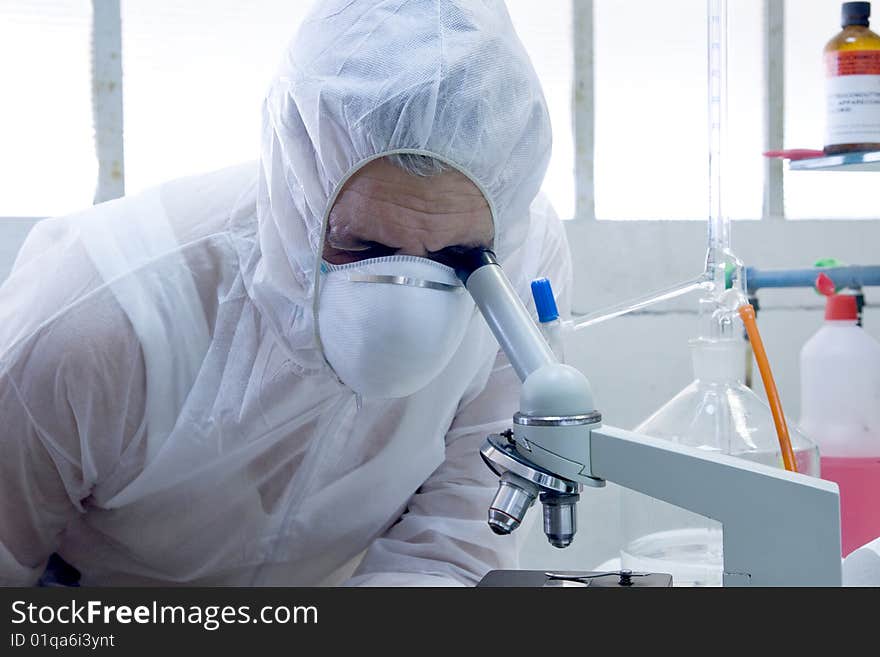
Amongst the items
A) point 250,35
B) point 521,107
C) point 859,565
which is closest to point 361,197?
point 521,107

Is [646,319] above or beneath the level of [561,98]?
beneath

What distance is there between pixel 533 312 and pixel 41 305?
1.93ft

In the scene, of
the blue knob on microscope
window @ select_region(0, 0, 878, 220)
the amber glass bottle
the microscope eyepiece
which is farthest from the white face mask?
window @ select_region(0, 0, 878, 220)

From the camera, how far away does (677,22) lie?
206 cm

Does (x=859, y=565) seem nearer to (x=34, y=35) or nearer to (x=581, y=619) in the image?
(x=581, y=619)

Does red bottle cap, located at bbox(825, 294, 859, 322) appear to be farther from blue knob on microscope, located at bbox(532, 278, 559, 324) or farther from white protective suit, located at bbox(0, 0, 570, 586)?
blue knob on microscope, located at bbox(532, 278, 559, 324)

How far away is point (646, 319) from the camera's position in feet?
6.50

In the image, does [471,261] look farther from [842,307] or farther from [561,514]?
[842,307]

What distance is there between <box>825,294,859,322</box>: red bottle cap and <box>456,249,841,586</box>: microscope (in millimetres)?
647

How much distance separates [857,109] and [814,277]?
11.5 inches

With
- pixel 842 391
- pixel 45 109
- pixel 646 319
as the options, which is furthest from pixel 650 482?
pixel 45 109

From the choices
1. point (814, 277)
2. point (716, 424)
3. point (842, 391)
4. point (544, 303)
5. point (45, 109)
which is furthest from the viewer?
point (45, 109)

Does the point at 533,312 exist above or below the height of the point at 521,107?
below

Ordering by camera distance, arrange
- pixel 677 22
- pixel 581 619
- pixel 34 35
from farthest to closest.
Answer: pixel 677 22, pixel 34 35, pixel 581 619
